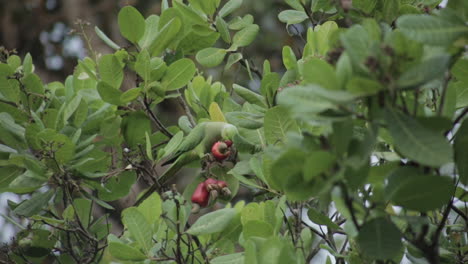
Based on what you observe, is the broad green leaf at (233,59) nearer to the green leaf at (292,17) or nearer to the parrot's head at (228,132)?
the green leaf at (292,17)

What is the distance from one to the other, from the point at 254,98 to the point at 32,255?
0.73m

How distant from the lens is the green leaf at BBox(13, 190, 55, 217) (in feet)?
5.46

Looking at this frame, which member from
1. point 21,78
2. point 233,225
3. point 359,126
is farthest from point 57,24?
point 359,126

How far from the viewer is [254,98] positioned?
149 centimetres

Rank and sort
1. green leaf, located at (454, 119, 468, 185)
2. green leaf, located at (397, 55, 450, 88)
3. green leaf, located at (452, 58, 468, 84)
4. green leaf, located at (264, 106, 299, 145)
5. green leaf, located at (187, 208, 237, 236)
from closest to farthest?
1. green leaf, located at (397, 55, 450, 88)
2. green leaf, located at (454, 119, 468, 185)
3. green leaf, located at (452, 58, 468, 84)
4. green leaf, located at (264, 106, 299, 145)
5. green leaf, located at (187, 208, 237, 236)

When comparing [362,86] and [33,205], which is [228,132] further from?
[362,86]

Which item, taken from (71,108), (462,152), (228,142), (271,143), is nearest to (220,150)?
(228,142)

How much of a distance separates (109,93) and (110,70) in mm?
87

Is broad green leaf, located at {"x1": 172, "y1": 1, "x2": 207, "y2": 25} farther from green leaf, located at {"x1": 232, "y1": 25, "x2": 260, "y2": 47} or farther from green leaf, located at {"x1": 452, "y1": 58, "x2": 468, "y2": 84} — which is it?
green leaf, located at {"x1": 452, "y1": 58, "x2": 468, "y2": 84}

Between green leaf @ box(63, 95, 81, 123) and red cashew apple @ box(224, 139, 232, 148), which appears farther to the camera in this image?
green leaf @ box(63, 95, 81, 123)

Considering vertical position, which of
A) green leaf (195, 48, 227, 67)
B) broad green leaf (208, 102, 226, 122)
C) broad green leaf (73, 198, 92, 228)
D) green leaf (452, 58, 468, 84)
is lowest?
broad green leaf (73, 198, 92, 228)

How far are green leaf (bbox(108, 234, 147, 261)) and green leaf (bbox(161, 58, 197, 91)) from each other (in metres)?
0.47

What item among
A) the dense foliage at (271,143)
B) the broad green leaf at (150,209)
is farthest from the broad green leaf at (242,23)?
the broad green leaf at (150,209)

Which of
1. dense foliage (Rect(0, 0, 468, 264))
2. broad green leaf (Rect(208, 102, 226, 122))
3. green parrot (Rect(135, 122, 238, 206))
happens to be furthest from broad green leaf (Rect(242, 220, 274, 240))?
broad green leaf (Rect(208, 102, 226, 122))
